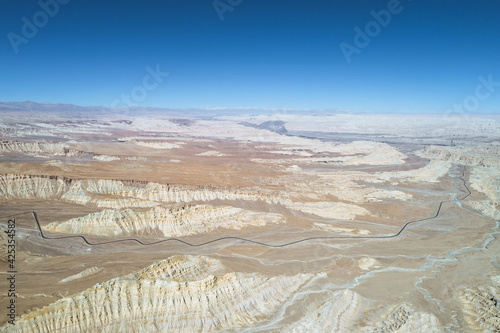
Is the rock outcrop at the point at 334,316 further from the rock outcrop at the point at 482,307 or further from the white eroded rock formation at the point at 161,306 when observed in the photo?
the rock outcrop at the point at 482,307

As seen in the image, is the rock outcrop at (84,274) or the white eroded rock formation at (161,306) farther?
the rock outcrop at (84,274)

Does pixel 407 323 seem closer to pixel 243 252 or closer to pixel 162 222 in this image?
pixel 243 252

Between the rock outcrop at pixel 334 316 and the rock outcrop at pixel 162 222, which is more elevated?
the rock outcrop at pixel 162 222

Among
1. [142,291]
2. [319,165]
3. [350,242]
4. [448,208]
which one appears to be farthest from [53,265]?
[319,165]

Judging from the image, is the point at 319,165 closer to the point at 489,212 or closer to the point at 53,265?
the point at 489,212

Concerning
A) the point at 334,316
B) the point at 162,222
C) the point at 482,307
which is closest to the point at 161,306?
the point at 334,316

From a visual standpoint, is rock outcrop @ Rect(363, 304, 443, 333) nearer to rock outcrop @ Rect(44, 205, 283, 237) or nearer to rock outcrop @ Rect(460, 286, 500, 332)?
rock outcrop @ Rect(460, 286, 500, 332)

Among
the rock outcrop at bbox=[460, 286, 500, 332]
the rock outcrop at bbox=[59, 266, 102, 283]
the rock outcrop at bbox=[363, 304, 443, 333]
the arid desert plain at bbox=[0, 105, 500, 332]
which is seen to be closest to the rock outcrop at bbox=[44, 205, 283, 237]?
the arid desert plain at bbox=[0, 105, 500, 332]

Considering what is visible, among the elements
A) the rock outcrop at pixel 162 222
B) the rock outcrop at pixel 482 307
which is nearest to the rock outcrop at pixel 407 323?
the rock outcrop at pixel 482 307

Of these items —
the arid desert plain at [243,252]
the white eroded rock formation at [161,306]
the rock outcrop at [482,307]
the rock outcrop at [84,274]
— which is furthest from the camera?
the rock outcrop at [84,274]
